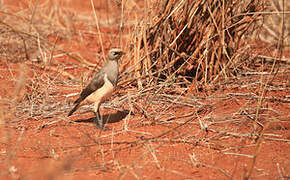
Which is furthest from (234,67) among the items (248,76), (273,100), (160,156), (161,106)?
(160,156)

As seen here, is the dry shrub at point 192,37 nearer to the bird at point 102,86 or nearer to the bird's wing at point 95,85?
the bird at point 102,86

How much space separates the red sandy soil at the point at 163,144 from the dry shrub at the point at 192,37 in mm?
493

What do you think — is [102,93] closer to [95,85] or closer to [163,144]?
[95,85]

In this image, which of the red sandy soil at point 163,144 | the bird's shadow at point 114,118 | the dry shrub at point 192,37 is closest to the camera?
the red sandy soil at point 163,144

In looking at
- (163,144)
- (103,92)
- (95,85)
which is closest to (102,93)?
(103,92)

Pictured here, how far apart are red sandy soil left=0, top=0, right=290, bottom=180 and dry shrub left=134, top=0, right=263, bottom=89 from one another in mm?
493

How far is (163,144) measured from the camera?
292 centimetres

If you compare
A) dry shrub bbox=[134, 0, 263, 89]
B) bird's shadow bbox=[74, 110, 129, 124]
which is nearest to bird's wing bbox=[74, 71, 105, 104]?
bird's shadow bbox=[74, 110, 129, 124]

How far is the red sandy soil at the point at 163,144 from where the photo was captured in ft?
9.21

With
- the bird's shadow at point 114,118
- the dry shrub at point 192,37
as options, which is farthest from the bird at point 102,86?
the dry shrub at point 192,37

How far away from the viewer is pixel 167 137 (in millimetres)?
3420

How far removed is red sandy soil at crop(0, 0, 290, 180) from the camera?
2.81 metres

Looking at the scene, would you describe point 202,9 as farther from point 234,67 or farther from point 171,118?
point 171,118

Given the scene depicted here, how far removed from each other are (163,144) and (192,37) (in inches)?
86.4
